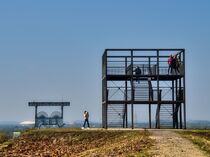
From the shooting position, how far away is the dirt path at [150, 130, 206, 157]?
2475 cm

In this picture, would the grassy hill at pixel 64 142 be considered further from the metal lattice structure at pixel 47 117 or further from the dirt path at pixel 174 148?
the metal lattice structure at pixel 47 117

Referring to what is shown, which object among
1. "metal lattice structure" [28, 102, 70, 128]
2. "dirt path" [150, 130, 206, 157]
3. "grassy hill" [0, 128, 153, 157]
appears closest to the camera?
"dirt path" [150, 130, 206, 157]

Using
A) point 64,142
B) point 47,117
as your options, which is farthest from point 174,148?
point 47,117

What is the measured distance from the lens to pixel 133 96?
44.4m

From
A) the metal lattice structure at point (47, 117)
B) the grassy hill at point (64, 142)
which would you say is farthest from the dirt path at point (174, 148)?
the metal lattice structure at point (47, 117)

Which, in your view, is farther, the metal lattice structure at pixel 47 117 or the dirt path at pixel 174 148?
the metal lattice structure at pixel 47 117

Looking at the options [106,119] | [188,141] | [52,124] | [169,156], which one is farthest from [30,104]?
[169,156]

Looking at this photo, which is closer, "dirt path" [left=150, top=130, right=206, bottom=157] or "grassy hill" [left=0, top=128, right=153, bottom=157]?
"dirt path" [left=150, top=130, right=206, bottom=157]

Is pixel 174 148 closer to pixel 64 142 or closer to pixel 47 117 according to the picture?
pixel 64 142

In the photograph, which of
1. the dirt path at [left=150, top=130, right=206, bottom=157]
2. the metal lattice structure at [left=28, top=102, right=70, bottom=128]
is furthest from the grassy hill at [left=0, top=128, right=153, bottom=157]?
the metal lattice structure at [left=28, top=102, right=70, bottom=128]

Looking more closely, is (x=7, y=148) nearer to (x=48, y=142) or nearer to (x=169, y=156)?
(x=48, y=142)

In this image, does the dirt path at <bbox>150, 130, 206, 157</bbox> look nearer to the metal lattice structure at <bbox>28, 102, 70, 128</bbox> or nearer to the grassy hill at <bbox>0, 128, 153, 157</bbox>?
the grassy hill at <bbox>0, 128, 153, 157</bbox>

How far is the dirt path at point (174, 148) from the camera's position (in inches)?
974

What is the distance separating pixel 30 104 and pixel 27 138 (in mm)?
59515
